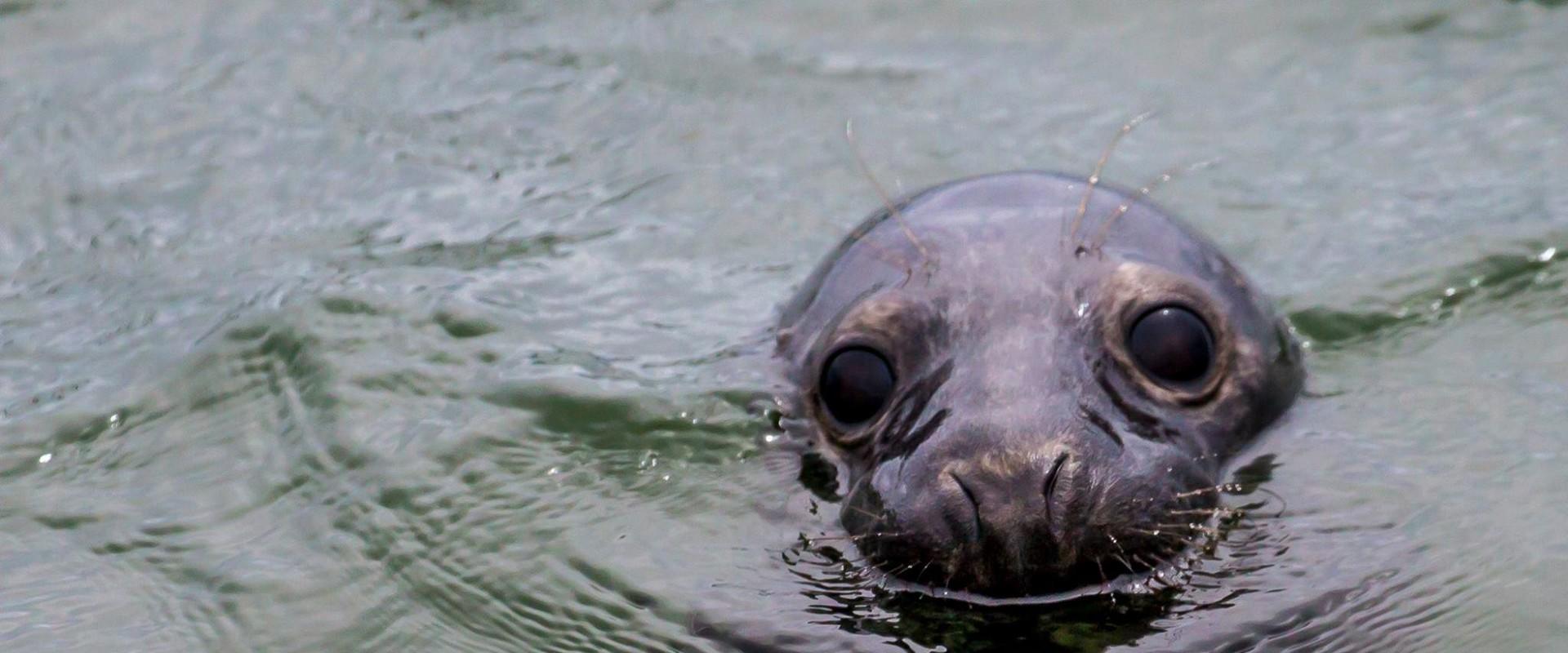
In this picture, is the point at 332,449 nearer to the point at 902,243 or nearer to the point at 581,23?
the point at 902,243

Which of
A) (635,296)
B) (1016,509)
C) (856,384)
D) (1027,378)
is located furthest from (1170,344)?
(635,296)

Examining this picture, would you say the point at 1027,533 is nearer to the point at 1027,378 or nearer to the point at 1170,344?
the point at 1027,378

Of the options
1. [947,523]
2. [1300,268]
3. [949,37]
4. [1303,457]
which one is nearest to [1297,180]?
[1300,268]

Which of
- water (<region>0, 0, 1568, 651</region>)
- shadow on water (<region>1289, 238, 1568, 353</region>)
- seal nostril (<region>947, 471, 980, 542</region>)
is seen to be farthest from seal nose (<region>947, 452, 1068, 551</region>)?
shadow on water (<region>1289, 238, 1568, 353</region>)

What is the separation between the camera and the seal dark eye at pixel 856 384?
488 cm

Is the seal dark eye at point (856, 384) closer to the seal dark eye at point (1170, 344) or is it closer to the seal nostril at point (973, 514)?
the seal dark eye at point (1170, 344)

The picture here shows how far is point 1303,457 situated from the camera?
5.10 meters

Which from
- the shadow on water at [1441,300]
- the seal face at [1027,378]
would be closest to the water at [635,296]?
the shadow on water at [1441,300]

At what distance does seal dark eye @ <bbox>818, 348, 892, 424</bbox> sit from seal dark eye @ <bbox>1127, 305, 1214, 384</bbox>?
561 millimetres

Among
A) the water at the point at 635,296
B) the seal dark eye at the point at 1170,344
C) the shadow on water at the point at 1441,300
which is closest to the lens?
the water at the point at 635,296

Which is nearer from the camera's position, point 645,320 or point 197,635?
point 197,635

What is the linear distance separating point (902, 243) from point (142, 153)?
13.0ft

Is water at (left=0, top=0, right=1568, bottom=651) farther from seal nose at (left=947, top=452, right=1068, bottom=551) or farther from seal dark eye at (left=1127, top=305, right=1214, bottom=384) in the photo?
seal dark eye at (left=1127, top=305, right=1214, bottom=384)

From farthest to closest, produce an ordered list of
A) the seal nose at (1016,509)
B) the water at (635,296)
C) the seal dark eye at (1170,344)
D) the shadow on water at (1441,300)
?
the shadow on water at (1441,300), the seal dark eye at (1170,344), the water at (635,296), the seal nose at (1016,509)
